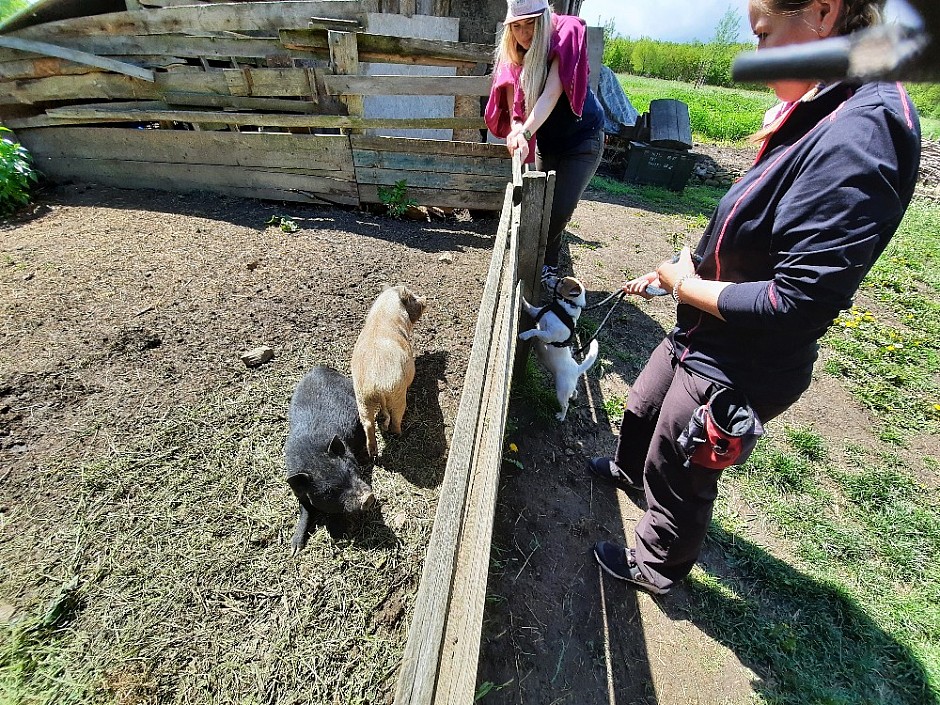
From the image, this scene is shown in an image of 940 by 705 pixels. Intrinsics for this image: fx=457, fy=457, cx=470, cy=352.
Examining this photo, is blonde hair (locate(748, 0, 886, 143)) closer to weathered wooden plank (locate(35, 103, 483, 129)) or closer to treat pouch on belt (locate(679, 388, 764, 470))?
treat pouch on belt (locate(679, 388, 764, 470))

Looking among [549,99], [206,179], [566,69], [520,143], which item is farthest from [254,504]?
[206,179]

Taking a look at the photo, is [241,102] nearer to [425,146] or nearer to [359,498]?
[425,146]

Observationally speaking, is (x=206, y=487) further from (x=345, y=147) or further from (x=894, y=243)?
(x=894, y=243)

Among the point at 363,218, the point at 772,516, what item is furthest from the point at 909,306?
the point at 363,218

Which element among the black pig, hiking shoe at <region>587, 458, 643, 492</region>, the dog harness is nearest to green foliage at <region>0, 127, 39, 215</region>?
the black pig

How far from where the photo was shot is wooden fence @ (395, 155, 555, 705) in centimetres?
115

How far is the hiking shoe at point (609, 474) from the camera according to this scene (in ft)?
10.2

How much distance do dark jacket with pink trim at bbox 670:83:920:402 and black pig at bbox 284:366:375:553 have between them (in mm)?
2100

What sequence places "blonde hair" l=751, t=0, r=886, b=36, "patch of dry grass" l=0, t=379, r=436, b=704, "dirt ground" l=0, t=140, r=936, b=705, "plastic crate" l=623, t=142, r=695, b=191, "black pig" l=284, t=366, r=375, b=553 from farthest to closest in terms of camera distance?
"plastic crate" l=623, t=142, r=695, b=191 → "black pig" l=284, t=366, r=375, b=553 → "dirt ground" l=0, t=140, r=936, b=705 → "patch of dry grass" l=0, t=379, r=436, b=704 → "blonde hair" l=751, t=0, r=886, b=36

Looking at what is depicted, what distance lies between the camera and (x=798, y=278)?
130 centimetres

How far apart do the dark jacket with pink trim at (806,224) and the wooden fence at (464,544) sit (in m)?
0.95

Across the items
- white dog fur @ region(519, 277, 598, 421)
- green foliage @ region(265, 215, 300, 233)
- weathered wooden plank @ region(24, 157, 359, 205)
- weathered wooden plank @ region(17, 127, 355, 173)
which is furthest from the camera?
weathered wooden plank @ region(24, 157, 359, 205)

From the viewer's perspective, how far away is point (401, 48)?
520 cm

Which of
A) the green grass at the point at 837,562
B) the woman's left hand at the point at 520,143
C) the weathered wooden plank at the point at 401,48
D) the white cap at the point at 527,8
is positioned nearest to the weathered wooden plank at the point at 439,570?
the green grass at the point at 837,562
